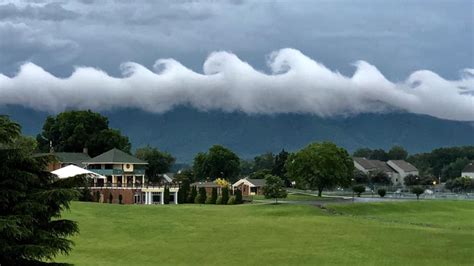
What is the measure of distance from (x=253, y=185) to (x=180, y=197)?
38265 mm

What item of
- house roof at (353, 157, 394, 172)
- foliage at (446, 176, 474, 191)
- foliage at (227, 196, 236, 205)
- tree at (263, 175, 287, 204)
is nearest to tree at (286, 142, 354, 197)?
tree at (263, 175, 287, 204)

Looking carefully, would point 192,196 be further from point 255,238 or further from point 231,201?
point 255,238

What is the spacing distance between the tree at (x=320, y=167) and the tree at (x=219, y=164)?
34.5 meters

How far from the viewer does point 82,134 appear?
113000 mm

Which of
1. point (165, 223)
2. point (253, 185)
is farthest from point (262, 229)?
point (253, 185)

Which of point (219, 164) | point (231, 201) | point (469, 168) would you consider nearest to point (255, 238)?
point (231, 201)

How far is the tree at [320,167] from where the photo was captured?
92750mm

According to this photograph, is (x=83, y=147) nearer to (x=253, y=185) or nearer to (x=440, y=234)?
(x=253, y=185)

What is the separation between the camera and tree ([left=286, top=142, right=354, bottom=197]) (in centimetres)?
9275

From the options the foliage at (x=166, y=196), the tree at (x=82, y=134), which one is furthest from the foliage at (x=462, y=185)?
the foliage at (x=166, y=196)

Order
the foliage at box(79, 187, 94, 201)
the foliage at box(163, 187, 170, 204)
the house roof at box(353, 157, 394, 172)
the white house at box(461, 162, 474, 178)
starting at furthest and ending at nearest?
the white house at box(461, 162, 474, 178), the house roof at box(353, 157, 394, 172), the foliage at box(163, 187, 170, 204), the foliage at box(79, 187, 94, 201)

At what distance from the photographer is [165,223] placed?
51.5m

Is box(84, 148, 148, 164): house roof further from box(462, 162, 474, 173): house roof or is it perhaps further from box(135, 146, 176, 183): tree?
box(462, 162, 474, 173): house roof

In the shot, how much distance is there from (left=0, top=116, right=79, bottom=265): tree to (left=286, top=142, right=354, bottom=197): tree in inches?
2920
